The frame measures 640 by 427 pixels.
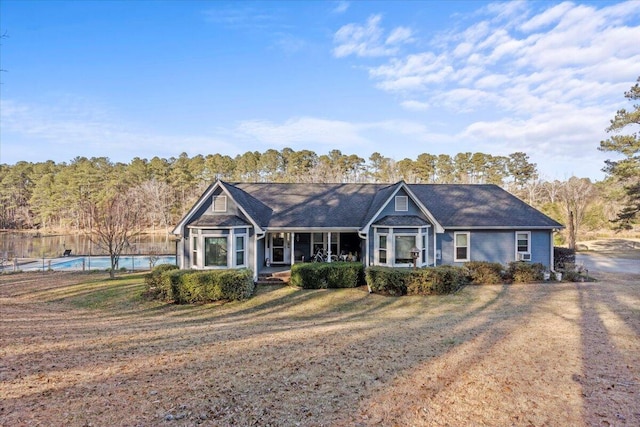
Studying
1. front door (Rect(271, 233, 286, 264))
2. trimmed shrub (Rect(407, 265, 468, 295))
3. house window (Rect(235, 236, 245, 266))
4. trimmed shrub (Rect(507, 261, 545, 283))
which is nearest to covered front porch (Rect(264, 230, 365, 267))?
front door (Rect(271, 233, 286, 264))

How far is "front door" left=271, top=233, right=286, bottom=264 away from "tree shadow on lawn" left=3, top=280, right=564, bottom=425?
29.7ft

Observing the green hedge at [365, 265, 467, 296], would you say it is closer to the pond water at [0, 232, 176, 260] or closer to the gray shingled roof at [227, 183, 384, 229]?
the gray shingled roof at [227, 183, 384, 229]

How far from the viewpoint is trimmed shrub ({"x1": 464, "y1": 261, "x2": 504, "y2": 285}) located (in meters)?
16.4

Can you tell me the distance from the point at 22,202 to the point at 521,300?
94766mm

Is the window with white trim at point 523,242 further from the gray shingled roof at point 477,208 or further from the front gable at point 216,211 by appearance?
the front gable at point 216,211

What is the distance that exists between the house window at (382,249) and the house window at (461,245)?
14.2ft

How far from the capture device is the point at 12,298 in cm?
1451

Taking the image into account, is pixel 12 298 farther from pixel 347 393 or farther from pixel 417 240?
pixel 417 240

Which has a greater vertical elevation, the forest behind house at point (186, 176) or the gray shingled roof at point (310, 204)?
the forest behind house at point (186, 176)

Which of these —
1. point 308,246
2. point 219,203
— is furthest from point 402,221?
point 219,203

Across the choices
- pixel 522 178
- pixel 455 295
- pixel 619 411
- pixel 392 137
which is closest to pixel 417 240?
pixel 455 295

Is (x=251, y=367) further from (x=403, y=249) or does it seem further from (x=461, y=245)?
(x=461, y=245)

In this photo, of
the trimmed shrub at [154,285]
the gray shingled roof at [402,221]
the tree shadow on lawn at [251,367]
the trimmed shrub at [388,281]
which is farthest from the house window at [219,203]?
the trimmed shrub at [388,281]

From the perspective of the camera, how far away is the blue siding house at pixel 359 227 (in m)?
16.7
